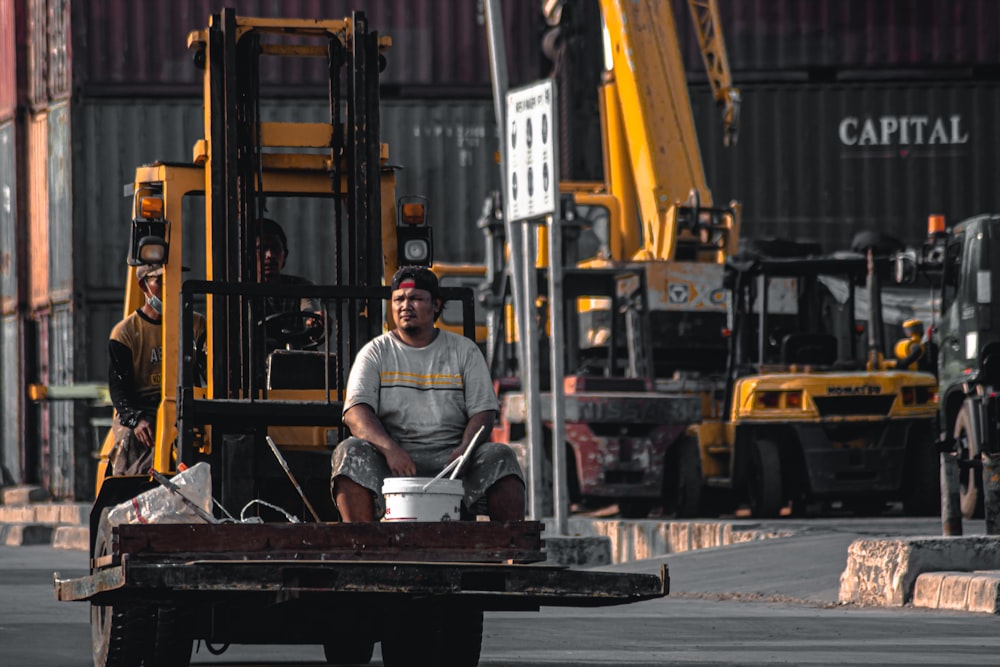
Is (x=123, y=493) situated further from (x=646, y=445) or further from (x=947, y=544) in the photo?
(x=646, y=445)

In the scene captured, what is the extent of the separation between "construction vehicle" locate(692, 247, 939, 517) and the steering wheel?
9.93m

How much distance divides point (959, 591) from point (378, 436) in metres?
5.08

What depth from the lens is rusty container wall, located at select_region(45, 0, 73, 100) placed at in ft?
107

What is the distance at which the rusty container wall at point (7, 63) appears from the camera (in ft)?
110

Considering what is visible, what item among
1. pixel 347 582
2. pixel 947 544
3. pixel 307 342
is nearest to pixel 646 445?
pixel 947 544

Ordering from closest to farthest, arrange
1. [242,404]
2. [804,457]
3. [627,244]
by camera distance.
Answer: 1. [242,404]
2. [804,457]
3. [627,244]

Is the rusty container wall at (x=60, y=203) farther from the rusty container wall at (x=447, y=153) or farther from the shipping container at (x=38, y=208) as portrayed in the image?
the rusty container wall at (x=447, y=153)

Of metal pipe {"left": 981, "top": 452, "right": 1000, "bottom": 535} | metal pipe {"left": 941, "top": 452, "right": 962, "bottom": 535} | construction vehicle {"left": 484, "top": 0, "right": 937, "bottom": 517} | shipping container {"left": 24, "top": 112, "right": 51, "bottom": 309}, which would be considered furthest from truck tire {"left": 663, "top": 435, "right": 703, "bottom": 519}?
shipping container {"left": 24, "top": 112, "right": 51, "bottom": 309}

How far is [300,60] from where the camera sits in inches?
1315

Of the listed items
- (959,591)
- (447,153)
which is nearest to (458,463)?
(959,591)

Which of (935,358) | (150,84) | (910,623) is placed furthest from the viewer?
(150,84)

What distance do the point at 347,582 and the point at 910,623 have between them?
4.83 metres

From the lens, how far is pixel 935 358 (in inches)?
809

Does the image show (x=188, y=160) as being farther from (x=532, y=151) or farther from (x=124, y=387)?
(x=124, y=387)
